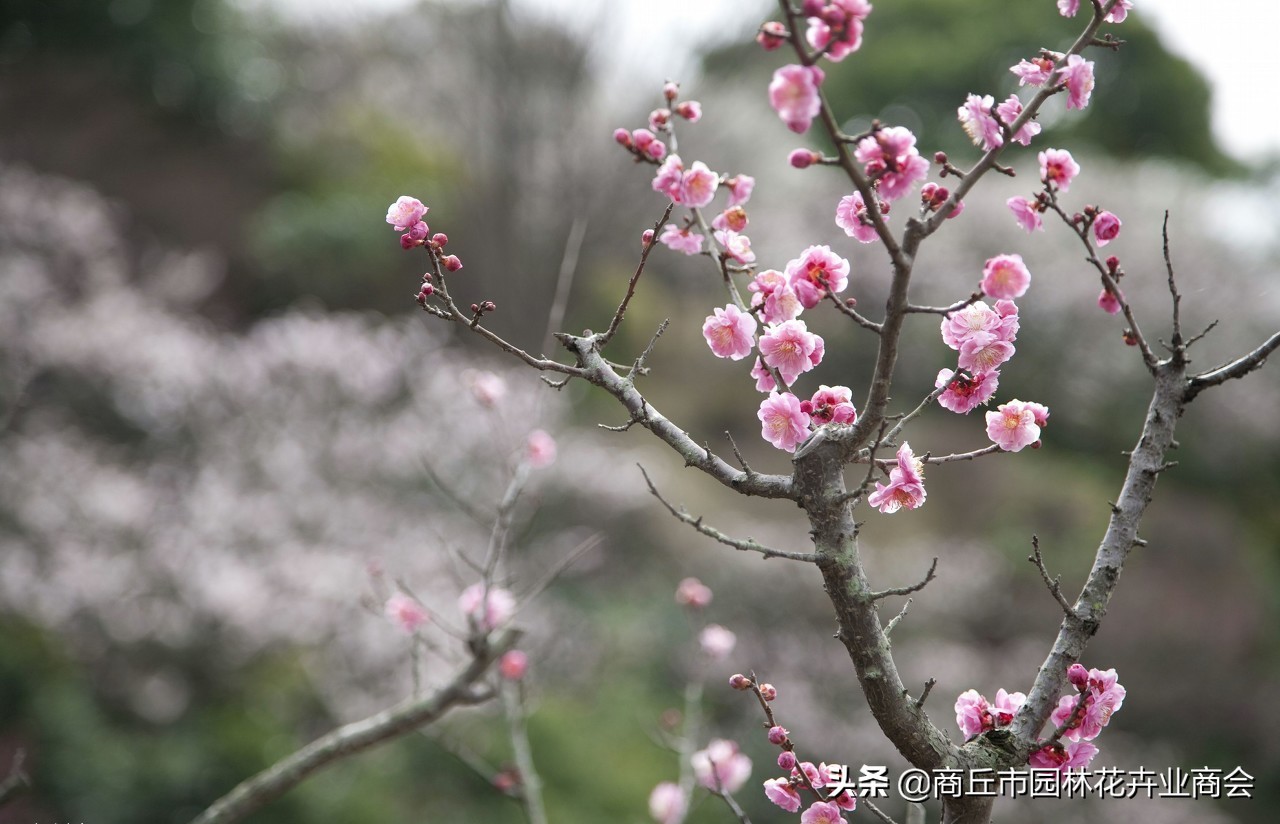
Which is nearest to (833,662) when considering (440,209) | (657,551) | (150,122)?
(657,551)

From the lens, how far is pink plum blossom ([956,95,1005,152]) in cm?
103

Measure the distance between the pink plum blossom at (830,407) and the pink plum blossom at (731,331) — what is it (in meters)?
0.11

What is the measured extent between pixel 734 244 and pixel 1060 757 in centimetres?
76

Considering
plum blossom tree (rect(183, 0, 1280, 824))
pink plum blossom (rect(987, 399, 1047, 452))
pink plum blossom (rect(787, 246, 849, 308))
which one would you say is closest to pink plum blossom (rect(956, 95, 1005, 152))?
plum blossom tree (rect(183, 0, 1280, 824))

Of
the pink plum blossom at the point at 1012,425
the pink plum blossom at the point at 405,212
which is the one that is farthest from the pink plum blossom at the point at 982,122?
the pink plum blossom at the point at 405,212

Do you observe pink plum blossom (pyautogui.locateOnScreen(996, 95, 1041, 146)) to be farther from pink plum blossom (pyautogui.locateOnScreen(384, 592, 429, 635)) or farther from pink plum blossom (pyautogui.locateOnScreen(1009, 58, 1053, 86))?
pink plum blossom (pyautogui.locateOnScreen(384, 592, 429, 635))

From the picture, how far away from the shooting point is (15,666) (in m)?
3.28

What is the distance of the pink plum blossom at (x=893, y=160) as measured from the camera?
95 cm

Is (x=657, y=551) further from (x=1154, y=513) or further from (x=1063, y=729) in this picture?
(x=1063, y=729)

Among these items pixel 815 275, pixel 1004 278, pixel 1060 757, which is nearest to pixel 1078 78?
pixel 1004 278

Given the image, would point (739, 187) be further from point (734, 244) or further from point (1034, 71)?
point (1034, 71)

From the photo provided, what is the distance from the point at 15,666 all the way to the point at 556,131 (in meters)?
5.76

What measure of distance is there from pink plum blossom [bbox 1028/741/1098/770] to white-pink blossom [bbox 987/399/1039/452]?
1.20 feet

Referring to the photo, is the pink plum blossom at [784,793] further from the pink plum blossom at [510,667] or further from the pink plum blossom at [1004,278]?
the pink plum blossom at [510,667]
